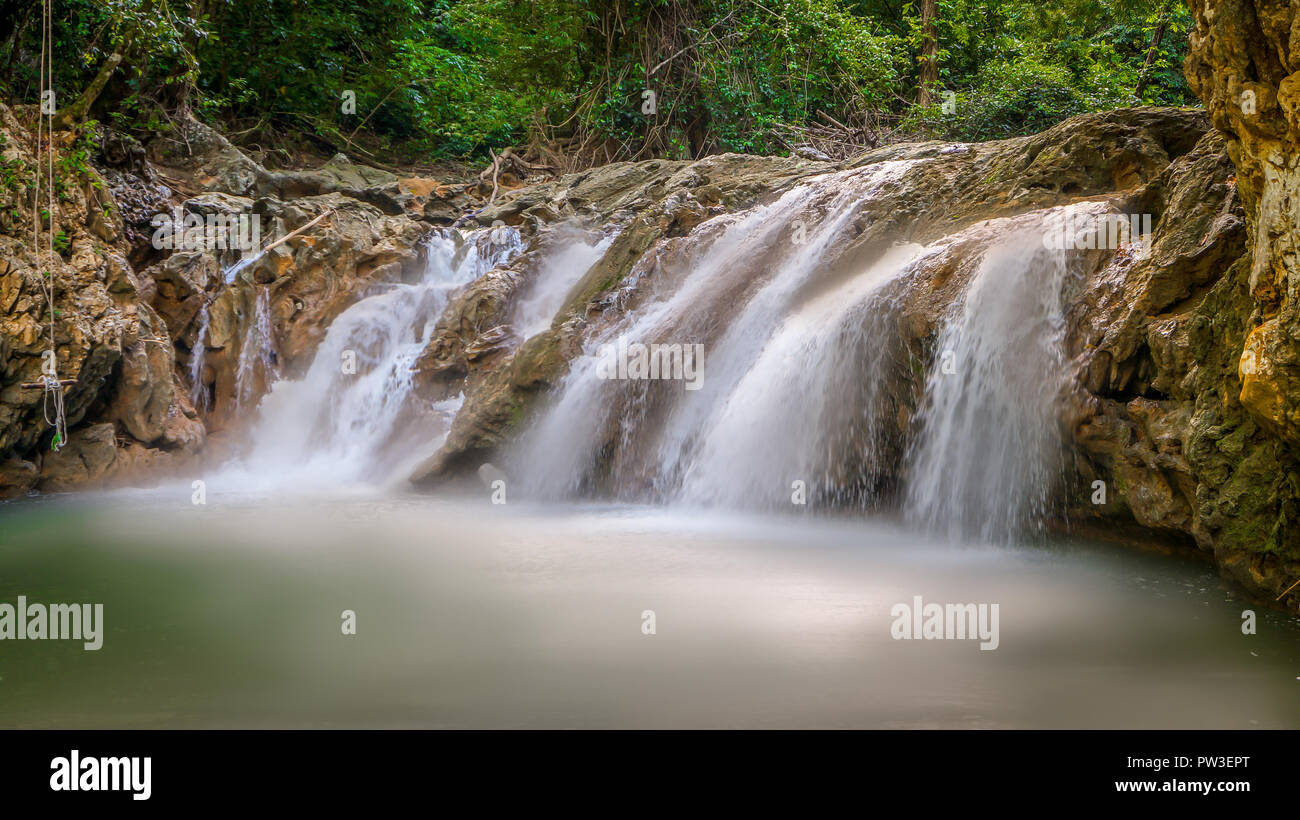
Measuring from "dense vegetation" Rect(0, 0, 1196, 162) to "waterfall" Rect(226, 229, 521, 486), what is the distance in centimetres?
531

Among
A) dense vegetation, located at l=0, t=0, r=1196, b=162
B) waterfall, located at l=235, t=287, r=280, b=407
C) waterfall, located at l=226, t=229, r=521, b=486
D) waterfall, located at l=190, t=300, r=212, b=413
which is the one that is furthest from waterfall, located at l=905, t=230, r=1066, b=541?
dense vegetation, located at l=0, t=0, r=1196, b=162

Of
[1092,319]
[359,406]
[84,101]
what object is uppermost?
[84,101]

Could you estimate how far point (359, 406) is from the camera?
11.2 metres

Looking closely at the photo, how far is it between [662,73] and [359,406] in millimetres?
9272

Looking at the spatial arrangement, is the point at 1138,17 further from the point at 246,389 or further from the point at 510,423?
the point at 246,389

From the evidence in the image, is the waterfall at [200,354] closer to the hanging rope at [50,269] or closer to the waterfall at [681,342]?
the hanging rope at [50,269]

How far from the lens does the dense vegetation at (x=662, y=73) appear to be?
51.6 feet

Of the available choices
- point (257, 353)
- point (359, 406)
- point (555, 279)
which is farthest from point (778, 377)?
point (257, 353)

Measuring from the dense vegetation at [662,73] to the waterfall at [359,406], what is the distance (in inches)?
209

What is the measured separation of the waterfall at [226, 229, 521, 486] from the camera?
10.6 meters

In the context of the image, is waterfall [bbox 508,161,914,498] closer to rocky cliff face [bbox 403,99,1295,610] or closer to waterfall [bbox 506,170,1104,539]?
waterfall [bbox 506,170,1104,539]

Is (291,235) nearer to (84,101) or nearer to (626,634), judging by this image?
(84,101)

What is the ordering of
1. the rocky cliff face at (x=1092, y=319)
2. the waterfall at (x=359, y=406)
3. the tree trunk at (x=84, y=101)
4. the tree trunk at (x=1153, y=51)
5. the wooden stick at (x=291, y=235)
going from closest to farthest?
the rocky cliff face at (x=1092, y=319)
the tree trunk at (x=84, y=101)
the waterfall at (x=359, y=406)
the wooden stick at (x=291, y=235)
the tree trunk at (x=1153, y=51)

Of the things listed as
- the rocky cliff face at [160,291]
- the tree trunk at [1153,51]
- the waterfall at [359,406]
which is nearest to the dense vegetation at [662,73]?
the tree trunk at [1153,51]
